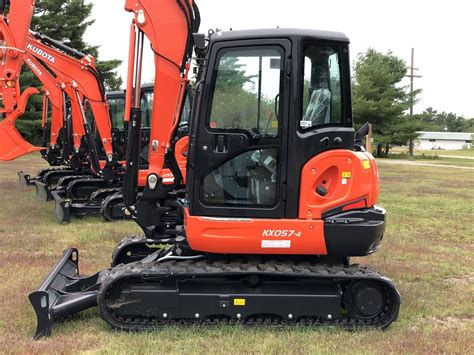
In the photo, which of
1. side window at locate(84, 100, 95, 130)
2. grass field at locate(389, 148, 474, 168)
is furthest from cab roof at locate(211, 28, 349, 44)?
grass field at locate(389, 148, 474, 168)

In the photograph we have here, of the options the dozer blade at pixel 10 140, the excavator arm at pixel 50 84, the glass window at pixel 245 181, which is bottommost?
the glass window at pixel 245 181

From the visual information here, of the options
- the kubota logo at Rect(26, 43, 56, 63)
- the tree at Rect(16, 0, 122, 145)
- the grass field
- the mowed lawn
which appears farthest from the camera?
the grass field

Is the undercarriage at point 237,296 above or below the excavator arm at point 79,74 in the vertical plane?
below

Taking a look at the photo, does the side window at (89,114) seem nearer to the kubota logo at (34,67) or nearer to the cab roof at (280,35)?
the kubota logo at (34,67)

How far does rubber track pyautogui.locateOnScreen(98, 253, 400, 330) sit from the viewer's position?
443 cm

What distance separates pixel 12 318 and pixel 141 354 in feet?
4.95

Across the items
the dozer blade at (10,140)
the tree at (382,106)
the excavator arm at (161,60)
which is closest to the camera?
the excavator arm at (161,60)

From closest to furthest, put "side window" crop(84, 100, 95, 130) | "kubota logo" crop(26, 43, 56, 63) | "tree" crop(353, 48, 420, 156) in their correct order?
"kubota logo" crop(26, 43, 56, 63), "side window" crop(84, 100, 95, 130), "tree" crop(353, 48, 420, 156)

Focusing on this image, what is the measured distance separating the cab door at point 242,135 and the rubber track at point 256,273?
19.7 inches

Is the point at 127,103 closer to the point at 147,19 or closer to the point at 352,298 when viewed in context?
the point at 147,19

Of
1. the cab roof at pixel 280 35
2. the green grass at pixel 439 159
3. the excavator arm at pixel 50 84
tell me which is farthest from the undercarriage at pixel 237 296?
the green grass at pixel 439 159

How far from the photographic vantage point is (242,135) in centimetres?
448

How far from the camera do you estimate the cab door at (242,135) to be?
14.6 ft

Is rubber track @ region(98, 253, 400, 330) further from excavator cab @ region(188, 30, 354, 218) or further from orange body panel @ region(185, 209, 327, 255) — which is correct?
excavator cab @ region(188, 30, 354, 218)
